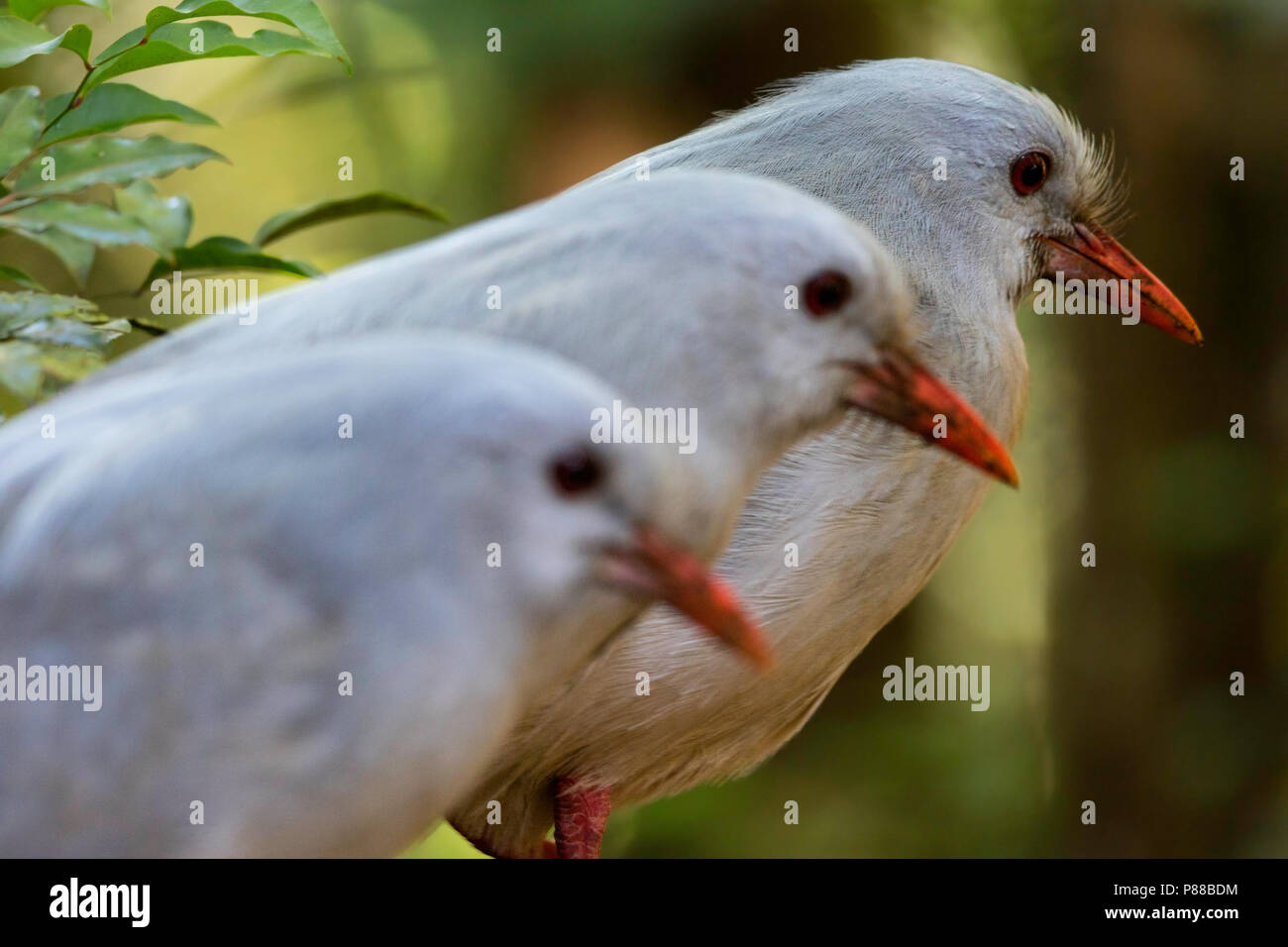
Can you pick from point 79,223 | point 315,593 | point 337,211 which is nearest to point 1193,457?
point 337,211

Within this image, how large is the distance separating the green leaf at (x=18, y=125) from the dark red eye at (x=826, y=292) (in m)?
0.87

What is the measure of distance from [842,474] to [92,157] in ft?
3.11

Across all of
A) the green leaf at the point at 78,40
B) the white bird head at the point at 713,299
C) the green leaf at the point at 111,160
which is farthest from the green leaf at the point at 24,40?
the white bird head at the point at 713,299

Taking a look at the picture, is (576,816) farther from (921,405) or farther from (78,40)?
(78,40)

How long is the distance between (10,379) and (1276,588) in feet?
11.4

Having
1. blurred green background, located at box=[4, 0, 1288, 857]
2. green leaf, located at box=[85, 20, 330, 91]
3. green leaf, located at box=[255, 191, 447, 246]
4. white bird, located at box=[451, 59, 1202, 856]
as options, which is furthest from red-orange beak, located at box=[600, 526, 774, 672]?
blurred green background, located at box=[4, 0, 1288, 857]

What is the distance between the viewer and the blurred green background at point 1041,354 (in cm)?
384

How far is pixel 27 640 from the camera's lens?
3.49 ft

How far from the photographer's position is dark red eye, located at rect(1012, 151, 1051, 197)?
6.36ft

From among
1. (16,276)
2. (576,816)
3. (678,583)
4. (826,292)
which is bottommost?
(576,816)

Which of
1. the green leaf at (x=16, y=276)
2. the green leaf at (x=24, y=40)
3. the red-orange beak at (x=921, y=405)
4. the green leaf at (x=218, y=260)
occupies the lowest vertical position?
the red-orange beak at (x=921, y=405)

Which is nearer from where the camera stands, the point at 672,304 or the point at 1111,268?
the point at 672,304

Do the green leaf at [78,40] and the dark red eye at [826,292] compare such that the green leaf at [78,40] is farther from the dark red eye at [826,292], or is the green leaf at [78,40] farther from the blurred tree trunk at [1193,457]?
the blurred tree trunk at [1193,457]

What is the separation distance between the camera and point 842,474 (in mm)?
1766
